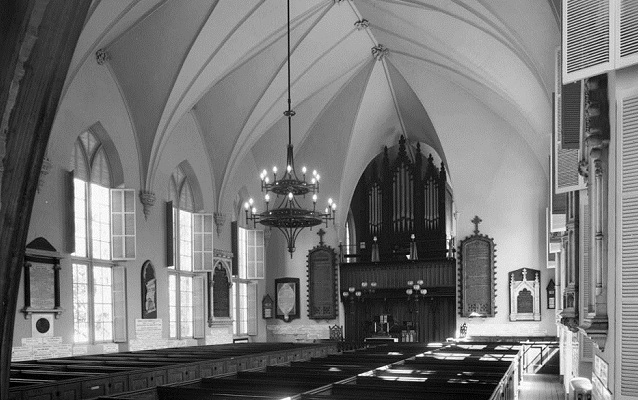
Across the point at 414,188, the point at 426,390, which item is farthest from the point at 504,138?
the point at 426,390

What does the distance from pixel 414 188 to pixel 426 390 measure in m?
16.8

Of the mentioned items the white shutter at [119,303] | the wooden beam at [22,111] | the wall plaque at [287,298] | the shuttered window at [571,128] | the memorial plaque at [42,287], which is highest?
the shuttered window at [571,128]

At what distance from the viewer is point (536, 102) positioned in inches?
652

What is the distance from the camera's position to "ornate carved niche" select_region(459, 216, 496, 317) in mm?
20000

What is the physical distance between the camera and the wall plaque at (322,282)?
71.8ft

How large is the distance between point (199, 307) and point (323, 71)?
7749mm

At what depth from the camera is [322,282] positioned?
72.6ft

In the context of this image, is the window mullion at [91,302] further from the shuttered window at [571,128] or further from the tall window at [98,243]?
the shuttered window at [571,128]

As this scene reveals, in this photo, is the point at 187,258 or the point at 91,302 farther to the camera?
the point at 187,258

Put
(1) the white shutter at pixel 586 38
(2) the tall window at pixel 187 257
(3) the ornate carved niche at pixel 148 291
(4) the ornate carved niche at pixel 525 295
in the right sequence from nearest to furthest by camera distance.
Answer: (1) the white shutter at pixel 586 38 < (3) the ornate carved niche at pixel 148 291 < (2) the tall window at pixel 187 257 < (4) the ornate carved niche at pixel 525 295

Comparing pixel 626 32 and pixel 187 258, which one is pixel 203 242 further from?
pixel 626 32

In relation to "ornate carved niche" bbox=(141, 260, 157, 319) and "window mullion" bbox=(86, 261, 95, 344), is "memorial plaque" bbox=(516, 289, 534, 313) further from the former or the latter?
"window mullion" bbox=(86, 261, 95, 344)

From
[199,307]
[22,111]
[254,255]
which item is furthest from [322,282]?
[22,111]

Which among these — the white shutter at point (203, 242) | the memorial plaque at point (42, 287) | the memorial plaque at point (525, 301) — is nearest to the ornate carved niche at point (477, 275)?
the memorial plaque at point (525, 301)
